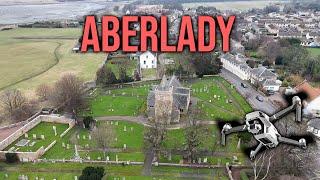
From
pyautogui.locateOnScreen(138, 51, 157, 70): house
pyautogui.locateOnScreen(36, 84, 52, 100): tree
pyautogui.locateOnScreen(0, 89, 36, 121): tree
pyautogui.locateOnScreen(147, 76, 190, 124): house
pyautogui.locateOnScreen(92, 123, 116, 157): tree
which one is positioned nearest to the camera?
pyautogui.locateOnScreen(92, 123, 116, 157): tree

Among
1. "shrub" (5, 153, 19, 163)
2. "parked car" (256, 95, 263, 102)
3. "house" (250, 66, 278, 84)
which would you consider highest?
"house" (250, 66, 278, 84)

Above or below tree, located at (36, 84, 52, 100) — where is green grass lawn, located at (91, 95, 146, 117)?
below

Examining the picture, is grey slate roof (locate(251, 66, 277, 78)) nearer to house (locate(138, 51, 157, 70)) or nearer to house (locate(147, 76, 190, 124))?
house (locate(147, 76, 190, 124))

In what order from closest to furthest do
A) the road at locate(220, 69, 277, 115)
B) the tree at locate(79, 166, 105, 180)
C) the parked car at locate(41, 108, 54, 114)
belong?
the tree at locate(79, 166, 105, 180) < the parked car at locate(41, 108, 54, 114) < the road at locate(220, 69, 277, 115)

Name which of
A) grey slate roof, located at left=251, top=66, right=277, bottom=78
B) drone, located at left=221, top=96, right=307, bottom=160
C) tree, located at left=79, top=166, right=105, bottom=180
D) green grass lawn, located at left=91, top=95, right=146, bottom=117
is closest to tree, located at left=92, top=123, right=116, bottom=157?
tree, located at left=79, top=166, right=105, bottom=180

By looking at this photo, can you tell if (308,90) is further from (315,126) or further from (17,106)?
(17,106)

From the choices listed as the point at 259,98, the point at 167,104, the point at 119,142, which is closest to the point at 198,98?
the point at 259,98

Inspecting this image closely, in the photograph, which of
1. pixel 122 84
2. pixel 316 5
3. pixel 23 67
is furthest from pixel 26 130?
pixel 316 5

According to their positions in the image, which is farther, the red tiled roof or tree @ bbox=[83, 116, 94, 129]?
tree @ bbox=[83, 116, 94, 129]
